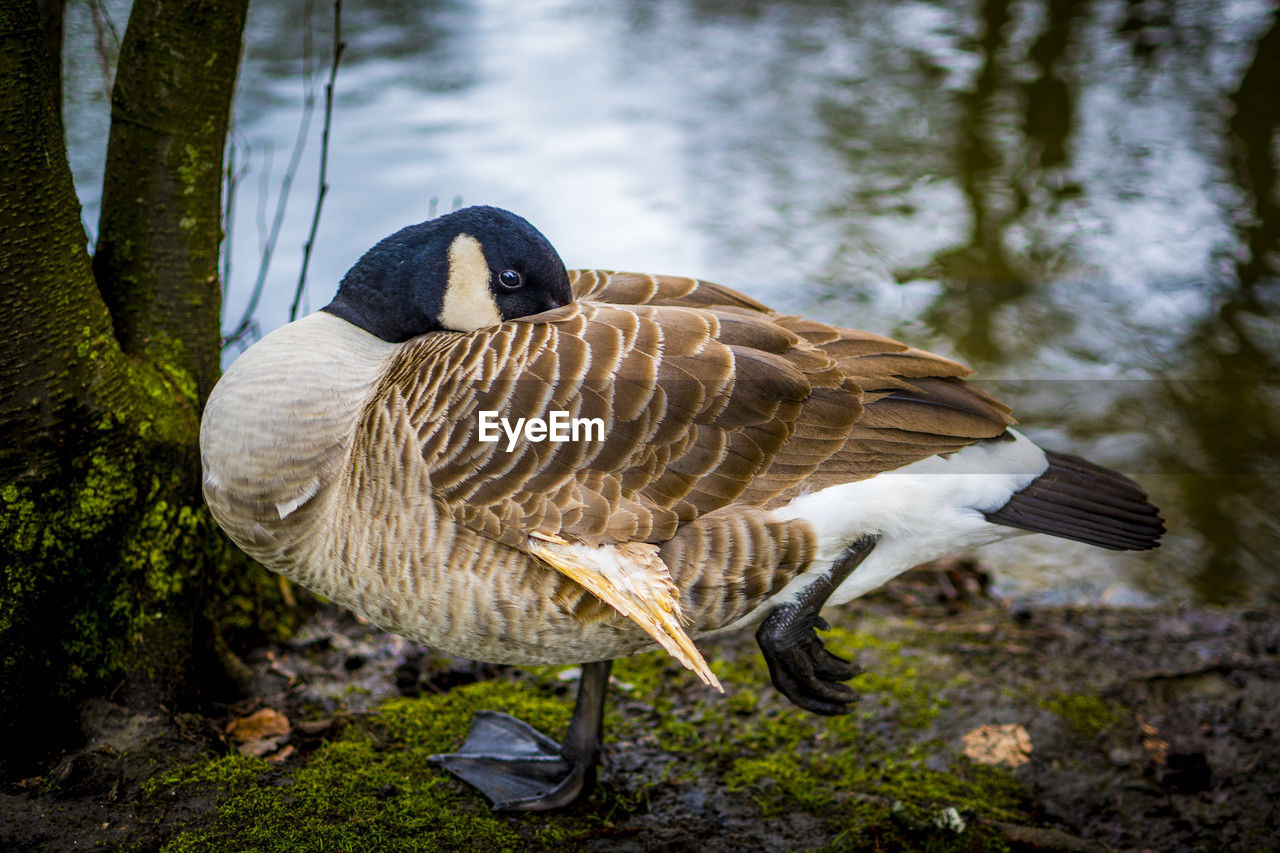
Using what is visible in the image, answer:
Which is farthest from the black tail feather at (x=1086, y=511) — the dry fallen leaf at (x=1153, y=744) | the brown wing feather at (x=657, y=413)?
the dry fallen leaf at (x=1153, y=744)

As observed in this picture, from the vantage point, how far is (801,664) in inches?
132

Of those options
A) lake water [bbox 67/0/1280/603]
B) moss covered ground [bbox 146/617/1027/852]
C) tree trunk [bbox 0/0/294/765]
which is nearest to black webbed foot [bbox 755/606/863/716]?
moss covered ground [bbox 146/617/1027/852]

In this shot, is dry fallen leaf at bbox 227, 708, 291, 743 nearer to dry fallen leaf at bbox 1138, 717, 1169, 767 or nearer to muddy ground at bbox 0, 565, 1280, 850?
muddy ground at bbox 0, 565, 1280, 850

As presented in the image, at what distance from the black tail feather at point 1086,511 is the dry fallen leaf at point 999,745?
1247mm

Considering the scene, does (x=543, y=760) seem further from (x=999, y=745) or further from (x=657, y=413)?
(x=999, y=745)

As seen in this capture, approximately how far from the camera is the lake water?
23.6ft

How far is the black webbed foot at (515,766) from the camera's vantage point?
3.63 metres

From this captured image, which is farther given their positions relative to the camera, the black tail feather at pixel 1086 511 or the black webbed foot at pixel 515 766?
the black webbed foot at pixel 515 766

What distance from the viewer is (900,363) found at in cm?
343

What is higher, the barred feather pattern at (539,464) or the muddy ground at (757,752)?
the barred feather pattern at (539,464)

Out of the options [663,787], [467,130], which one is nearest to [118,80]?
[663,787]

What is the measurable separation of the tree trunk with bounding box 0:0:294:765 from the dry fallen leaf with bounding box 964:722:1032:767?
9.93 ft

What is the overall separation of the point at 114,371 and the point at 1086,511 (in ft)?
10.5

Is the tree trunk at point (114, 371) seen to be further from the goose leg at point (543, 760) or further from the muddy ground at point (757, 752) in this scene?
the goose leg at point (543, 760)
